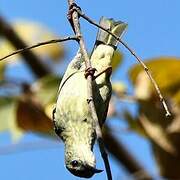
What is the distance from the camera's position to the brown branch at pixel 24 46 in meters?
3.20

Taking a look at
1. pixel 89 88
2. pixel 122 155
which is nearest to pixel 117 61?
pixel 122 155

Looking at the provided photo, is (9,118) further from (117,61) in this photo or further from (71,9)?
(71,9)

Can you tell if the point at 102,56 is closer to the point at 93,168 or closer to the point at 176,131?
the point at 93,168

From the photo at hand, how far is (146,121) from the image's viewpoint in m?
2.79

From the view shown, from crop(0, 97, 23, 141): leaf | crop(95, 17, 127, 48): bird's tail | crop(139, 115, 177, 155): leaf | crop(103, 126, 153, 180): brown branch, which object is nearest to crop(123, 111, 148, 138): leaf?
crop(139, 115, 177, 155): leaf

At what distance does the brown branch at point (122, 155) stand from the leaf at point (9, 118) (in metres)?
0.31

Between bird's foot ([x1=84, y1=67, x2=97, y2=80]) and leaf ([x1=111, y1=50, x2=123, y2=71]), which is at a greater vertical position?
leaf ([x1=111, y1=50, x2=123, y2=71])

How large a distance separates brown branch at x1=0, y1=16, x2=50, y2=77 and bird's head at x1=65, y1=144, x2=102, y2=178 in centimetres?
151

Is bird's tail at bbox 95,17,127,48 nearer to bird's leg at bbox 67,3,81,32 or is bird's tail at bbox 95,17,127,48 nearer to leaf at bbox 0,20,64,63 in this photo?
bird's leg at bbox 67,3,81,32

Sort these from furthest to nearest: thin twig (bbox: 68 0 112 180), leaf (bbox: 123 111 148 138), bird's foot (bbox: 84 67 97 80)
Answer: leaf (bbox: 123 111 148 138) < bird's foot (bbox: 84 67 97 80) < thin twig (bbox: 68 0 112 180)

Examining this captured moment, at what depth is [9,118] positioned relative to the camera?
9.58 ft

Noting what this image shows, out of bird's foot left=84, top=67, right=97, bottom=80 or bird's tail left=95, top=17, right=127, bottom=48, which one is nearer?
bird's foot left=84, top=67, right=97, bottom=80

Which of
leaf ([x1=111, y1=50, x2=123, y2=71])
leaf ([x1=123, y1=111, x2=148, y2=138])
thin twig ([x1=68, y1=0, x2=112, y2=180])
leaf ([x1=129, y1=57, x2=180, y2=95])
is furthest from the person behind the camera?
leaf ([x1=111, y1=50, x2=123, y2=71])

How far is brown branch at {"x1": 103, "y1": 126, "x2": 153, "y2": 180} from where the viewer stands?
3.02 meters
